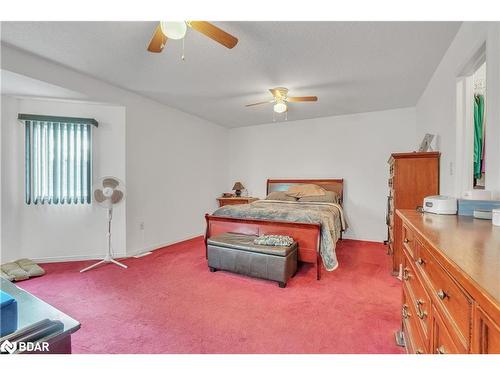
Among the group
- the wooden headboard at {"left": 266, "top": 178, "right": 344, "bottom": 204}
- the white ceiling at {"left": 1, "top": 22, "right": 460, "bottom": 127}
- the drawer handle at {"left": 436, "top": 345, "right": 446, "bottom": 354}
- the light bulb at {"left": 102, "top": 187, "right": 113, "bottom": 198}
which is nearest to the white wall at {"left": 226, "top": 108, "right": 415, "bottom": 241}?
the wooden headboard at {"left": 266, "top": 178, "right": 344, "bottom": 204}

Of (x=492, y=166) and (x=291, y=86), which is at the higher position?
(x=291, y=86)

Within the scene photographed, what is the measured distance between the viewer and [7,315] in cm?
66

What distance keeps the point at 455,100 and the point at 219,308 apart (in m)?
2.78

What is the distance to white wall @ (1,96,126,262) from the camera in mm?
3066

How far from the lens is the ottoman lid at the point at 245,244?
2523 millimetres

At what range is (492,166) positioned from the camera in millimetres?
1462

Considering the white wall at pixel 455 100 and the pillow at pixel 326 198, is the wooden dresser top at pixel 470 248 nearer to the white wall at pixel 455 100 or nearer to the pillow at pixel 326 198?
the white wall at pixel 455 100

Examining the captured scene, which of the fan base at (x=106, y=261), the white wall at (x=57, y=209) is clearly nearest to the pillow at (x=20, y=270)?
the white wall at (x=57, y=209)

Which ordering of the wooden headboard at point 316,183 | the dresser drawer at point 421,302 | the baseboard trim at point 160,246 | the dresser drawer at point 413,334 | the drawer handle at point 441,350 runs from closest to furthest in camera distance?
the drawer handle at point 441,350 < the dresser drawer at point 421,302 < the dresser drawer at point 413,334 < the baseboard trim at point 160,246 < the wooden headboard at point 316,183

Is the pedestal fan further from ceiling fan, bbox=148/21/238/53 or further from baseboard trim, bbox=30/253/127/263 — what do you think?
ceiling fan, bbox=148/21/238/53

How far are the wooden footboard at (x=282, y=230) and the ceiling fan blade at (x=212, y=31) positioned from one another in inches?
78.3

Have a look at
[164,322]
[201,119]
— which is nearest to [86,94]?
[201,119]

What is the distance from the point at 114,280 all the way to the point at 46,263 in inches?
51.4
